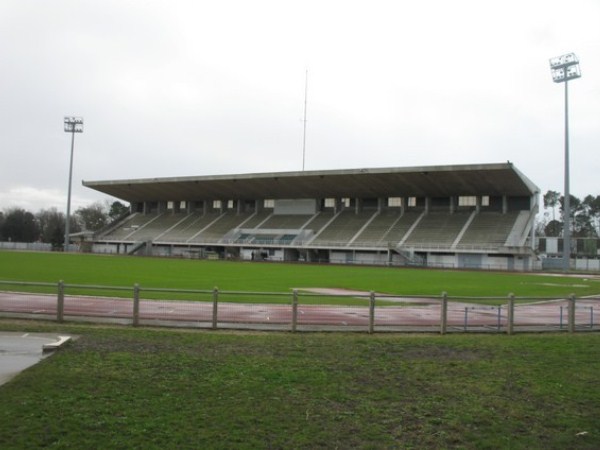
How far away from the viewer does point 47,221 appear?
15825 centimetres

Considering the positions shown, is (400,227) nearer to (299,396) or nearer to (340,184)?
(340,184)

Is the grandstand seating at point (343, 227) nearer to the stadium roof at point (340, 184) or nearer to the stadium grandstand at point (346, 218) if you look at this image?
the stadium grandstand at point (346, 218)

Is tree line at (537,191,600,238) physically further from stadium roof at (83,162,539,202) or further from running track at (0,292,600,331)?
running track at (0,292,600,331)

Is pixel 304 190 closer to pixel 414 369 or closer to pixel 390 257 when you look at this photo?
pixel 390 257

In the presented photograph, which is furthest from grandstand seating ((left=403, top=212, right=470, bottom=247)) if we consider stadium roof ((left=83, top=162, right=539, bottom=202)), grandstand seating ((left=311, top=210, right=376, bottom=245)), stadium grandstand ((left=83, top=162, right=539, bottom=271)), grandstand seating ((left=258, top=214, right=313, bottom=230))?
grandstand seating ((left=258, top=214, right=313, bottom=230))

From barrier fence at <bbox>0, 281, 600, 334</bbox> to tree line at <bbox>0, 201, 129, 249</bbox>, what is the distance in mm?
121576

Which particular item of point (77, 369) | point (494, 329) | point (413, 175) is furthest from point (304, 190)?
point (77, 369)

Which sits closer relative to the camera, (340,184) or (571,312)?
(571,312)

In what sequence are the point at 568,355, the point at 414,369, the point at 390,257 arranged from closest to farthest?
1. the point at 414,369
2. the point at 568,355
3. the point at 390,257

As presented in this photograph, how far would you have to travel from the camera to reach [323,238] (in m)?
80.6

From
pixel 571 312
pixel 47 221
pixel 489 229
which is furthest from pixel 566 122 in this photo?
pixel 47 221

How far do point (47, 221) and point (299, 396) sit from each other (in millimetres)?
166500

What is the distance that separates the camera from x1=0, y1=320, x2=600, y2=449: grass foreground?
6.62 m

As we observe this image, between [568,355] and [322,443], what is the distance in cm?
738
